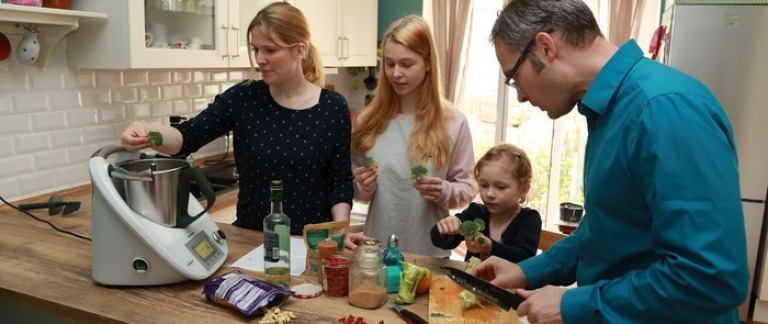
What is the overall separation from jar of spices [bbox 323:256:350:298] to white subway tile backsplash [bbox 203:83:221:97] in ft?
6.77

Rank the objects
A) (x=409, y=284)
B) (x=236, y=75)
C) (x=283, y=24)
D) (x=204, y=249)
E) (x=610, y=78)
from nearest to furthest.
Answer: (x=610, y=78), (x=409, y=284), (x=204, y=249), (x=283, y=24), (x=236, y=75)

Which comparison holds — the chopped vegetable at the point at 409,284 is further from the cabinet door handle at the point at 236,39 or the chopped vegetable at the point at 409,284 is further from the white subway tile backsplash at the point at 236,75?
the white subway tile backsplash at the point at 236,75

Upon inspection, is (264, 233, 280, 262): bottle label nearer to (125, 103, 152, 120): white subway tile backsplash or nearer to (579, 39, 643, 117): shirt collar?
(579, 39, 643, 117): shirt collar

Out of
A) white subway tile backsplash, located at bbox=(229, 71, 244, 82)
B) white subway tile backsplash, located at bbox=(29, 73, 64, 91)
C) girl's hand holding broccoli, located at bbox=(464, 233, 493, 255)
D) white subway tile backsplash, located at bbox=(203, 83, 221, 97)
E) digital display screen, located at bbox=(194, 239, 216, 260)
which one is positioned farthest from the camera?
white subway tile backsplash, located at bbox=(229, 71, 244, 82)

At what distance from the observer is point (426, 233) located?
1989 millimetres

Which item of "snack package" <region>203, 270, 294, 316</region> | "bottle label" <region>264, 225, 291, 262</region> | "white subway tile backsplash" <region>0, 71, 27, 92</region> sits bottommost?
"snack package" <region>203, 270, 294, 316</region>

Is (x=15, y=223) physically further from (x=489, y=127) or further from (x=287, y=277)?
(x=489, y=127)

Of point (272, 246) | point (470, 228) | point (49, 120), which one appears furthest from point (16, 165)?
point (470, 228)

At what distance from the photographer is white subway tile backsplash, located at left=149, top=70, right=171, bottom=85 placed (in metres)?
2.73

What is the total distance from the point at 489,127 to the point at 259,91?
9.47 feet

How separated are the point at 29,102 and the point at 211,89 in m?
1.04

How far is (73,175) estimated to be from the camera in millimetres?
2447

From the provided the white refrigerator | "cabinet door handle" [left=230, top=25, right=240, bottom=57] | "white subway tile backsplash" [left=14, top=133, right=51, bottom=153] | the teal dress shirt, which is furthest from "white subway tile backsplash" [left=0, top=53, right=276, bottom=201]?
the white refrigerator

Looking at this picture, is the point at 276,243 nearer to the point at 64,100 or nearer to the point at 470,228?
the point at 470,228
